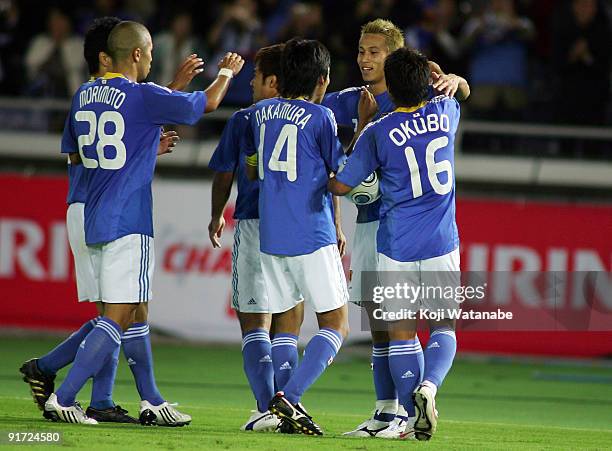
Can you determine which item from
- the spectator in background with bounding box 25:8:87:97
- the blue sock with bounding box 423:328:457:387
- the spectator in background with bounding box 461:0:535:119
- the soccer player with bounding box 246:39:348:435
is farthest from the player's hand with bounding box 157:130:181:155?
the spectator in background with bounding box 25:8:87:97

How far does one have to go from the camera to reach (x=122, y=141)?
23.7 feet

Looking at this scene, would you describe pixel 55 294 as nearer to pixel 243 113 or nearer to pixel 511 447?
pixel 243 113

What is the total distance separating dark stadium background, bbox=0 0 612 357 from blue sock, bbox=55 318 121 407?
5.38 meters

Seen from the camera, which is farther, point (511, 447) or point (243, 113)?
point (243, 113)

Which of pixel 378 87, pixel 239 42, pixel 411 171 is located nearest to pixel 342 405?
pixel 378 87

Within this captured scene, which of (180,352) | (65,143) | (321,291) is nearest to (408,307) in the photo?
(321,291)

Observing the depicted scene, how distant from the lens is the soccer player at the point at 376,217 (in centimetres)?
741

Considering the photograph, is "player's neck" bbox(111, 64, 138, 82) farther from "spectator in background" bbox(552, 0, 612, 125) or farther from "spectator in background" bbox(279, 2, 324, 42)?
"spectator in background" bbox(552, 0, 612, 125)

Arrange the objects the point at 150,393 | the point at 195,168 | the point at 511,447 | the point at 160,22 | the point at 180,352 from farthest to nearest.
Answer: the point at 160,22
the point at 195,168
the point at 180,352
the point at 150,393
the point at 511,447

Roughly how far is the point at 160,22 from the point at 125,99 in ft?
26.3

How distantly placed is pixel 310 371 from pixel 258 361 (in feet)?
1.84

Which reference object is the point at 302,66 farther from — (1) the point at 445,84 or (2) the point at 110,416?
(2) the point at 110,416

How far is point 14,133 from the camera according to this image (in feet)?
45.5

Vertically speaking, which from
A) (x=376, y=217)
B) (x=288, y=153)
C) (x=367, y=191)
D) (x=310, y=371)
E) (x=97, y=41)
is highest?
(x=97, y=41)
